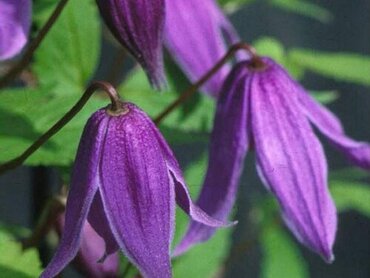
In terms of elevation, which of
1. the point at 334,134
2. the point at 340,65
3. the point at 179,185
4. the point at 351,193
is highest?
the point at 179,185

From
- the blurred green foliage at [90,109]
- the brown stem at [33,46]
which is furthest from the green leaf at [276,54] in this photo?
the brown stem at [33,46]

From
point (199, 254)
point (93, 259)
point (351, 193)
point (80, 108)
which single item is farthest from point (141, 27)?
point (351, 193)

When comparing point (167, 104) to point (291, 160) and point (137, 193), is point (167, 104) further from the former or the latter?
point (137, 193)

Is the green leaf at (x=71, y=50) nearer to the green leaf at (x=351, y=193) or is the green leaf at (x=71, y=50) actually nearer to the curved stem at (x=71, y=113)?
the curved stem at (x=71, y=113)

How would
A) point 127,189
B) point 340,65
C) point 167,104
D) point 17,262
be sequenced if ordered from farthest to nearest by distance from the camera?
1. point 340,65
2. point 167,104
3. point 17,262
4. point 127,189

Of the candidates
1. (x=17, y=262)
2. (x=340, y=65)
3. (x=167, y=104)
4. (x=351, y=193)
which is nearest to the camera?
(x=17, y=262)

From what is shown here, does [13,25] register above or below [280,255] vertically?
above

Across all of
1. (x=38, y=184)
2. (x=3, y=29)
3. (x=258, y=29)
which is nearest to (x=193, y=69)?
(x=38, y=184)
